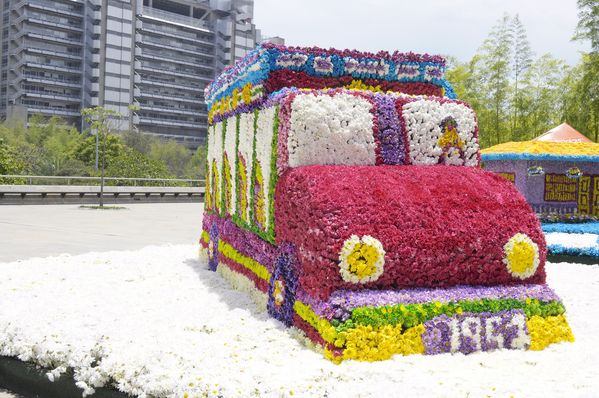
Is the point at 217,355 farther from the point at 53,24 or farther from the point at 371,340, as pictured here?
the point at 53,24

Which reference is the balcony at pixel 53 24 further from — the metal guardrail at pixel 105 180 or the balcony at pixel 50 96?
the metal guardrail at pixel 105 180

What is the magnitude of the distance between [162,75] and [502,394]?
80.1m

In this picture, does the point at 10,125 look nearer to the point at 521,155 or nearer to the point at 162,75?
the point at 162,75

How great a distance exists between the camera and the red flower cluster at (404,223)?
17.3 feet

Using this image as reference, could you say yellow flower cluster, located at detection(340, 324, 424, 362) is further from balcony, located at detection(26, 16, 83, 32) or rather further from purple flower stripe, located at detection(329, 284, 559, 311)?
balcony, located at detection(26, 16, 83, 32)

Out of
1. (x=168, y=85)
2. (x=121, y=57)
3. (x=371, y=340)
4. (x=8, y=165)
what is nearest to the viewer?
(x=371, y=340)

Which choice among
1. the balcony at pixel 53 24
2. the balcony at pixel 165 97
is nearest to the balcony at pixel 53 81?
the balcony at pixel 53 24

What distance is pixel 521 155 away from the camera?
18.2 meters

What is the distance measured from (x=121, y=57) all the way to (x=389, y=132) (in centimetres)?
7234

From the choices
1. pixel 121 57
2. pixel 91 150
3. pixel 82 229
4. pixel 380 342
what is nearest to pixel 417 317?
pixel 380 342

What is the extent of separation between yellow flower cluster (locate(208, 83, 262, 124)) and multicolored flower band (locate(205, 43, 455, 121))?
0.04ft

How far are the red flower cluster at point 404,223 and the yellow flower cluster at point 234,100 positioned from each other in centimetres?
168

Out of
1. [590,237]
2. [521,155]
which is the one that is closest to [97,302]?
[590,237]

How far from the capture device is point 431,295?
5289 mm
